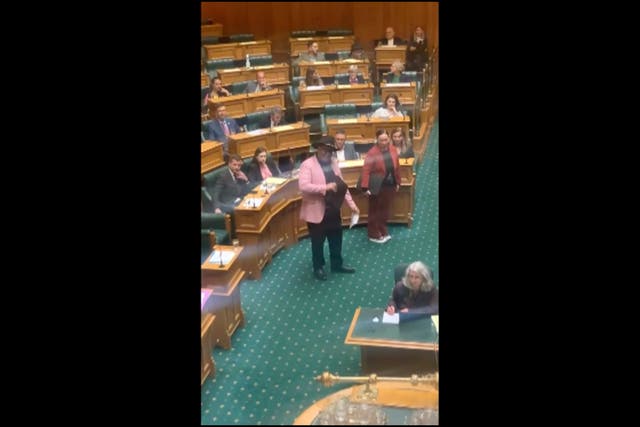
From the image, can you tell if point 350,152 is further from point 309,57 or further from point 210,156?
point 309,57

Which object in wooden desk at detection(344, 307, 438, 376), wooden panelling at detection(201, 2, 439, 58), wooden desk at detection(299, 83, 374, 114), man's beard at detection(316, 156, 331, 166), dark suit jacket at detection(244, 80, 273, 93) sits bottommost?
wooden desk at detection(344, 307, 438, 376)

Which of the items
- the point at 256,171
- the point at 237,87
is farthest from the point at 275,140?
the point at 237,87

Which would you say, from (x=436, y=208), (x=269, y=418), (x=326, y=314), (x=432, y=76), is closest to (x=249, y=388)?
(x=269, y=418)

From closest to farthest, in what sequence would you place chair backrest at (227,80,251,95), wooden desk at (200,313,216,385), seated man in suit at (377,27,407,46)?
wooden desk at (200,313,216,385), seated man in suit at (377,27,407,46), chair backrest at (227,80,251,95)

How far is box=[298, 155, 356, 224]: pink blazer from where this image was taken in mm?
4777

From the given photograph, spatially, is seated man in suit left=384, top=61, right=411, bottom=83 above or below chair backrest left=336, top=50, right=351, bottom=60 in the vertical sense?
below

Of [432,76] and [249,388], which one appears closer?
[249,388]

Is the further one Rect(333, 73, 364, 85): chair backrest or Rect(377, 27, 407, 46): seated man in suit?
Rect(333, 73, 364, 85): chair backrest

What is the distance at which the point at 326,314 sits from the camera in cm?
471

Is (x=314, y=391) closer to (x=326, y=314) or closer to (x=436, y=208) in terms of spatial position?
(x=326, y=314)

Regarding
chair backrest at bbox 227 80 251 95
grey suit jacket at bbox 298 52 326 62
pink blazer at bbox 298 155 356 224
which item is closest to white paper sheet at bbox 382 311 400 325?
pink blazer at bbox 298 155 356 224

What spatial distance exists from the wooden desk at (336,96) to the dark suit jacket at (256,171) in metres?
0.47

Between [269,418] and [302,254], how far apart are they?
2.97 ft

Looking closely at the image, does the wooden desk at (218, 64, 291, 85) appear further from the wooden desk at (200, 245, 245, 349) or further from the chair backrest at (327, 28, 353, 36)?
the wooden desk at (200, 245, 245, 349)
